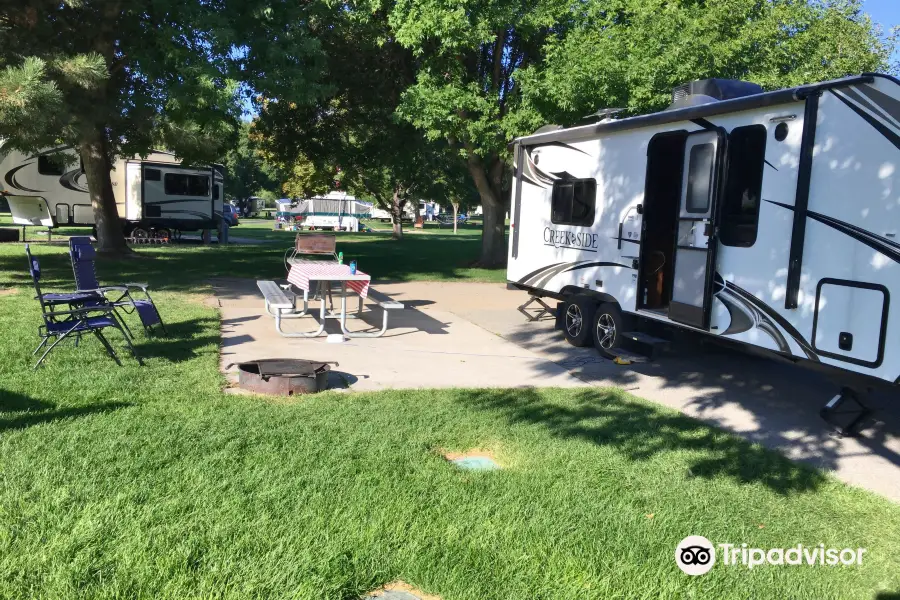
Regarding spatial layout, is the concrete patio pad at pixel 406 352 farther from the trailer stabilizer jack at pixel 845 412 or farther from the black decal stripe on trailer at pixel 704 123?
the black decal stripe on trailer at pixel 704 123

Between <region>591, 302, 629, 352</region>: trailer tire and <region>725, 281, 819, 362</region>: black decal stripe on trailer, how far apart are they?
70.1 inches

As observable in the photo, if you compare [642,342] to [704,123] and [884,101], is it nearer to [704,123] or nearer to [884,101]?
[704,123]

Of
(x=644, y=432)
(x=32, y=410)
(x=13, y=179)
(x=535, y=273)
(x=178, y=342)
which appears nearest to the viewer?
(x=32, y=410)

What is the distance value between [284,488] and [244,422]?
50.1 inches

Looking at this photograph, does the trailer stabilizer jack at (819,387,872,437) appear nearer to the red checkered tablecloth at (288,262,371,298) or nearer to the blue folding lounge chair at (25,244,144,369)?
the red checkered tablecloth at (288,262,371,298)

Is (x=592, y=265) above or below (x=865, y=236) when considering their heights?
below

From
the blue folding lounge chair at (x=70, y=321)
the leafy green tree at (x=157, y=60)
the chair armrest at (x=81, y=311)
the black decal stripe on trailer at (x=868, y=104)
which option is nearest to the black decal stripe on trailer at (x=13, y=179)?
the leafy green tree at (x=157, y=60)

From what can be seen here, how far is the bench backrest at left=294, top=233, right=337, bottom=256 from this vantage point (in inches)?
452

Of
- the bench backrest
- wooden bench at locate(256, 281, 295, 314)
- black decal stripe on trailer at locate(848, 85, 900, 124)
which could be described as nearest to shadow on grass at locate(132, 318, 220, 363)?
wooden bench at locate(256, 281, 295, 314)

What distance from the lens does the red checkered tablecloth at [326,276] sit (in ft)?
27.9

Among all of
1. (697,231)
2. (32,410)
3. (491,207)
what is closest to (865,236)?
(697,231)

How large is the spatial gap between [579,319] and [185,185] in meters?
21.4

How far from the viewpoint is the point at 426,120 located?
46.6ft

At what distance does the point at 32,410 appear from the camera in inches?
196
